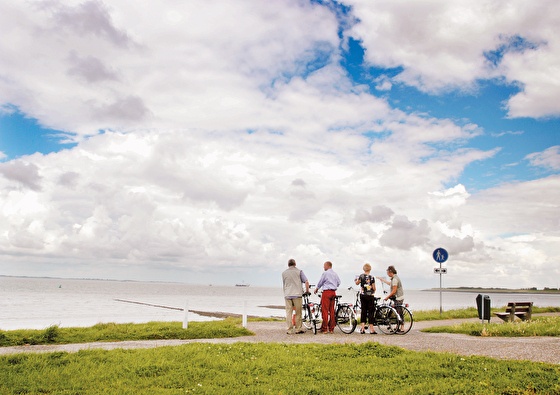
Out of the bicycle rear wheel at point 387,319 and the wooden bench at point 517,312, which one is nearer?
the bicycle rear wheel at point 387,319

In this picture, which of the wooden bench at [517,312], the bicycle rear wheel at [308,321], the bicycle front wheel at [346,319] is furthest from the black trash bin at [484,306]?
the bicycle rear wheel at [308,321]

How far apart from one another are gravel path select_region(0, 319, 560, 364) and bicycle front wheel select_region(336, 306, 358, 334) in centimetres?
24

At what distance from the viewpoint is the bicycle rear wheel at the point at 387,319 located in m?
16.0

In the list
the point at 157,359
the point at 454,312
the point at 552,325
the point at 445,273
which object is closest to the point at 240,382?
the point at 157,359

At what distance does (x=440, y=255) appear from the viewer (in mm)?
23047

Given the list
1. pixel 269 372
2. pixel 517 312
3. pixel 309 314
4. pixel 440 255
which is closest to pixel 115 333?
pixel 309 314

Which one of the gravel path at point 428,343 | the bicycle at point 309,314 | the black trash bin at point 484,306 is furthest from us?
the black trash bin at point 484,306

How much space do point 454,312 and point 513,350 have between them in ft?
48.8

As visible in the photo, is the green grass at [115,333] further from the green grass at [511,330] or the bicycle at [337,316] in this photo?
the green grass at [511,330]

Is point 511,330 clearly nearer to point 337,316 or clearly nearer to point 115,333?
point 337,316

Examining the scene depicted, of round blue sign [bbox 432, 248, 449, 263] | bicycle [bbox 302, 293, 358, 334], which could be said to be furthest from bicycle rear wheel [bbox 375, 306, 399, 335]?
round blue sign [bbox 432, 248, 449, 263]

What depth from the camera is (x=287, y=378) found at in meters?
8.72

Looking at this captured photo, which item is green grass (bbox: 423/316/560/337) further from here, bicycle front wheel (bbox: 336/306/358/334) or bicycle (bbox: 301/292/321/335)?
bicycle (bbox: 301/292/321/335)

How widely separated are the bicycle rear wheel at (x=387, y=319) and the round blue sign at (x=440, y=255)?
7749mm
